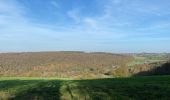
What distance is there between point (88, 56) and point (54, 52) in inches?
745

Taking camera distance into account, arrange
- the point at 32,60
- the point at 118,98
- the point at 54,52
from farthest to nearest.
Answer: the point at 54,52 → the point at 32,60 → the point at 118,98

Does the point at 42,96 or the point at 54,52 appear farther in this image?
the point at 54,52

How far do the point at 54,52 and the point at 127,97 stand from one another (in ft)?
510

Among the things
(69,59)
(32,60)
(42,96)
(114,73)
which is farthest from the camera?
(69,59)

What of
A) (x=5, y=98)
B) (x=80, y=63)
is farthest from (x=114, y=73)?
(x=80, y=63)

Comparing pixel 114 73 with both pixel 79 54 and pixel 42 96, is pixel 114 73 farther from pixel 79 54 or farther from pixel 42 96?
pixel 79 54

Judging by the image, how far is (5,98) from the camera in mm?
18781

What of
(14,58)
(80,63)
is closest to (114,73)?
(80,63)

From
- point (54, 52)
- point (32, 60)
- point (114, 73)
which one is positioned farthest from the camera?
point (54, 52)

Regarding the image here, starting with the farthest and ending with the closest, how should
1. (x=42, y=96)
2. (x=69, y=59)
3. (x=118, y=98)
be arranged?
(x=69, y=59) < (x=42, y=96) < (x=118, y=98)

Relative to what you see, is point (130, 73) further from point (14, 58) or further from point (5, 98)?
A: point (14, 58)

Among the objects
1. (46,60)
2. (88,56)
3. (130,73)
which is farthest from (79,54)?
(130,73)

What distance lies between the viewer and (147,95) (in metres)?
16.4

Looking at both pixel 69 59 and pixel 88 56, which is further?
pixel 88 56
